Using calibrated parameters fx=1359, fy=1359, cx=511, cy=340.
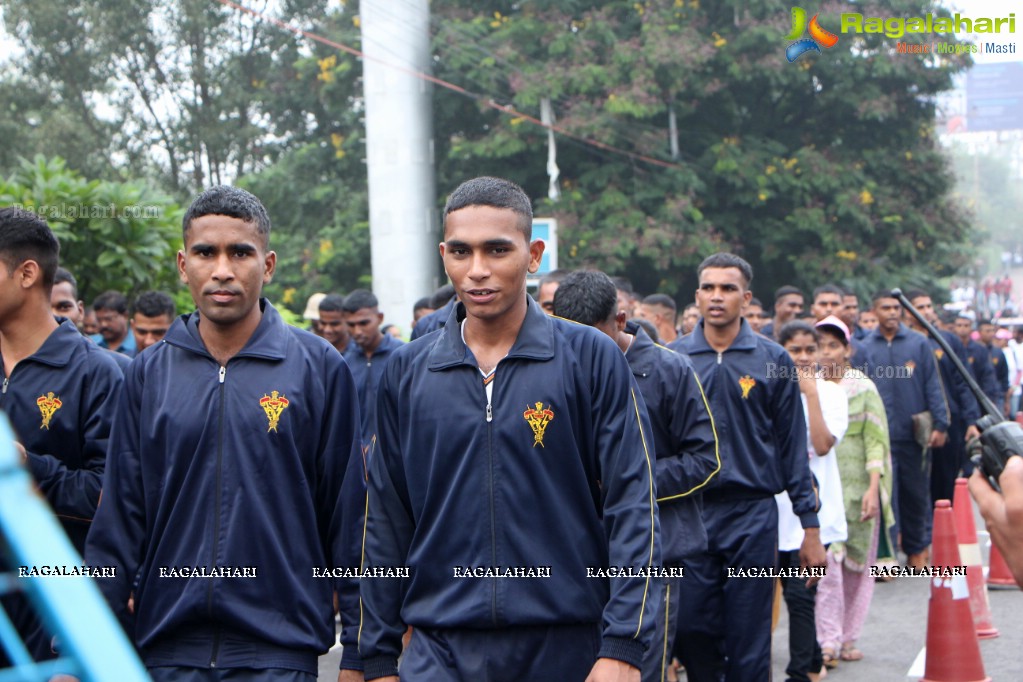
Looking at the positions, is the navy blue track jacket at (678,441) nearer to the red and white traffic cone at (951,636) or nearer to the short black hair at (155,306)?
the red and white traffic cone at (951,636)

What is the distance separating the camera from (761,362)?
6852 millimetres

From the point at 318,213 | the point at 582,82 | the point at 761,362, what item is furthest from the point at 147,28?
the point at 761,362

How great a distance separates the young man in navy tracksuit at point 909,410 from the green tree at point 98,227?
622 cm

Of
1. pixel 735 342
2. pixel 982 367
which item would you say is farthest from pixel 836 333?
pixel 982 367

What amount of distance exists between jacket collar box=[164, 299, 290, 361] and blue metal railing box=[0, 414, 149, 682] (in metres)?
2.53

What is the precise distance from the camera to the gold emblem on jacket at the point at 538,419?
12.4ft

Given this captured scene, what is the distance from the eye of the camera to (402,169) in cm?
2142

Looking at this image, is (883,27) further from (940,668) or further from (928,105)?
(940,668)

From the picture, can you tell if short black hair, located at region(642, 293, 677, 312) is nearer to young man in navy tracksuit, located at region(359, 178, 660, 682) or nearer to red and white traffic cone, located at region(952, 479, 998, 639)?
red and white traffic cone, located at region(952, 479, 998, 639)

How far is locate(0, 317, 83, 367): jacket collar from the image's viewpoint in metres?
4.54

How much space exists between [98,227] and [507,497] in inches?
304

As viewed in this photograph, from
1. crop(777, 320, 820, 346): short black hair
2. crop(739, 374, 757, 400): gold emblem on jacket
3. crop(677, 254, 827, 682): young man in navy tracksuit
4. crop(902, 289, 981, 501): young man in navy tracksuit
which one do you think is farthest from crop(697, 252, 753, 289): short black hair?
crop(902, 289, 981, 501): young man in navy tracksuit

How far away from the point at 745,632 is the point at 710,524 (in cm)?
54

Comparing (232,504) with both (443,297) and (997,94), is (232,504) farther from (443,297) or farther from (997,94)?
(997,94)
